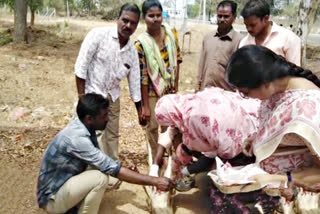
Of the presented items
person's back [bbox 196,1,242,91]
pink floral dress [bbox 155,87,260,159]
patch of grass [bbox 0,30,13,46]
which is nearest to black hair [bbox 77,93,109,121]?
pink floral dress [bbox 155,87,260,159]

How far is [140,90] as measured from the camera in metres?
3.85

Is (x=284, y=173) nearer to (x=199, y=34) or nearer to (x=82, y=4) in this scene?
(x=199, y=34)

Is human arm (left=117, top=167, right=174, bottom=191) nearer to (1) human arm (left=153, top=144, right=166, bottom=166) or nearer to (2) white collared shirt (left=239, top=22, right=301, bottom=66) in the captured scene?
(1) human arm (left=153, top=144, right=166, bottom=166)

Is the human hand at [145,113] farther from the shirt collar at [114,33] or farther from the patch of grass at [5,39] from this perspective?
the patch of grass at [5,39]

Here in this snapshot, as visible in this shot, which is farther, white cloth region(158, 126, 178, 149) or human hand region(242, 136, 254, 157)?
white cloth region(158, 126, 178, 149)

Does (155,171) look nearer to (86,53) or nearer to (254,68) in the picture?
(86,53)

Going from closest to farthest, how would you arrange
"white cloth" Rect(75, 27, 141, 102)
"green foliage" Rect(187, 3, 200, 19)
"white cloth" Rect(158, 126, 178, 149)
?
"white cloth" Rect(158, 126, 178, 149) → "white cloth" Rect(75, 27, 141, 102) → "green foliage" Rect(187, 3, 200, 19)

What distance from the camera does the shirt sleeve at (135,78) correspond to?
3.63 meters

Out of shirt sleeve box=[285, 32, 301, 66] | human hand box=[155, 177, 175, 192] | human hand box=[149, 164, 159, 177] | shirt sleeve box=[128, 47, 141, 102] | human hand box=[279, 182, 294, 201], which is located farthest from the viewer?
shirt sleeve box=[128, 47, 141, 102]

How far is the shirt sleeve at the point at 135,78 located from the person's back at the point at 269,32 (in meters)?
1.02

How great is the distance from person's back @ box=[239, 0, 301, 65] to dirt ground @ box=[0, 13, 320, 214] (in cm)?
148

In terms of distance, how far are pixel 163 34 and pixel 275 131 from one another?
1.89m

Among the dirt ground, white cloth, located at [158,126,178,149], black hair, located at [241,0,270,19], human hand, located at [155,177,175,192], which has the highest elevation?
black hair, located at [241,0,270,19]

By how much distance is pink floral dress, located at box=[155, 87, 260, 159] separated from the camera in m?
2.73
